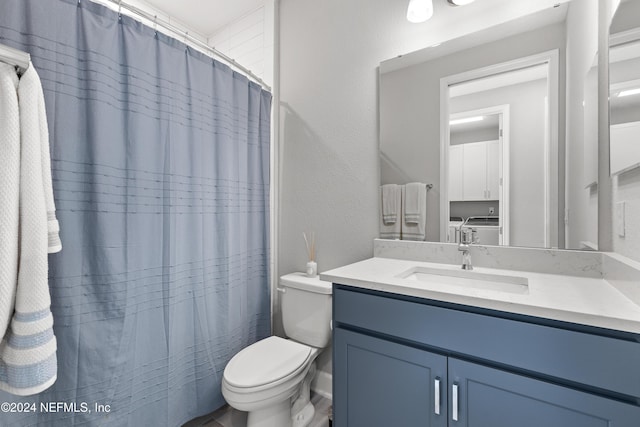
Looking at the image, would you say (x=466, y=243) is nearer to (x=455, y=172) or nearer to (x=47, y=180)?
(x=455, y=172)

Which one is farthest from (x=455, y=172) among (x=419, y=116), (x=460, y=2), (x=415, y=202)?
(x=460, y=2)

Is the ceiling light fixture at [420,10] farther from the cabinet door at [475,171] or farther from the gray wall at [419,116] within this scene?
the cabinet door at [475,171]

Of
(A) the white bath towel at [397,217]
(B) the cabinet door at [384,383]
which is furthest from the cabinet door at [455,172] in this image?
(B) the cabinet door at [384,383]

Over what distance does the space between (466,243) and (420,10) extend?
1155 mm

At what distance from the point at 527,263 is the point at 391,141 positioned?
2.89 ft

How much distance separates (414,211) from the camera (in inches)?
61.6

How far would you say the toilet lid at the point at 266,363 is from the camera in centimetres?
132

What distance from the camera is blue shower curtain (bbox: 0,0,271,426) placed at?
3.58ft

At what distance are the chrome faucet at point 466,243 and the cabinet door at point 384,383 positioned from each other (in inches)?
20.2

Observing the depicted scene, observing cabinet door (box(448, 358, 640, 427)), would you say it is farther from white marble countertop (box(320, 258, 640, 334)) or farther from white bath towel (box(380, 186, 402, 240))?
white bath towel (box(380, 186, 402, 240))

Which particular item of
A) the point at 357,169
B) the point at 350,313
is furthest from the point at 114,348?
the point at 357,169

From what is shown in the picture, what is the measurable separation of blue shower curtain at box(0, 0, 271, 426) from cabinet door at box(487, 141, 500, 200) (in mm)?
→ 1348

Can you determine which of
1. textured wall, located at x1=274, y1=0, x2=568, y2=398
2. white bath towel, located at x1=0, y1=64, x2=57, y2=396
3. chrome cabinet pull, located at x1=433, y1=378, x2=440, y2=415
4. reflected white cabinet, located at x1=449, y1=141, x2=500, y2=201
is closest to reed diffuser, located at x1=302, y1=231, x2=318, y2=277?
textured wall, located at x1=274, y1=0, x2=568, y2=398

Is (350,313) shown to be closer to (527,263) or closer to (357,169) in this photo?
(527,263)
